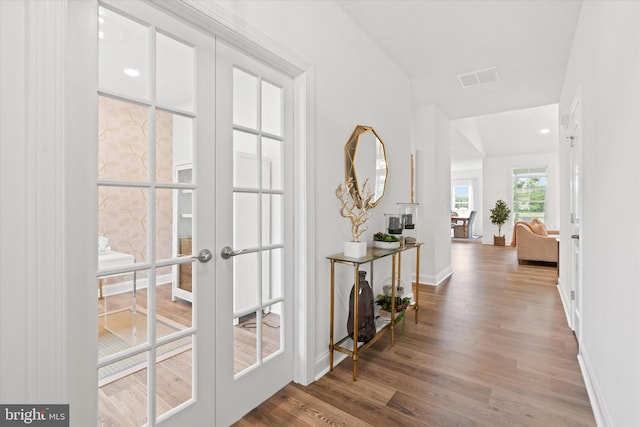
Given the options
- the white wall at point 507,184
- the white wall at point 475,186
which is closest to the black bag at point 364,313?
the white wall at point 507,184

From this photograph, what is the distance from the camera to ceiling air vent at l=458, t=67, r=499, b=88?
3.48 m

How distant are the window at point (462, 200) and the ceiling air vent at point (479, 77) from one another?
9604 mm

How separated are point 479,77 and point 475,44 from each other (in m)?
0.80

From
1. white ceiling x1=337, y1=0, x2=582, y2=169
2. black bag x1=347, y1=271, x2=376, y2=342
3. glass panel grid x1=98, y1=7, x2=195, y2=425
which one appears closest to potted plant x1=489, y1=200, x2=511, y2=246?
white ceiling x1=337, y1=0, x2=582, y2=169

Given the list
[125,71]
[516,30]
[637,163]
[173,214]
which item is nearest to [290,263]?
[173,214]

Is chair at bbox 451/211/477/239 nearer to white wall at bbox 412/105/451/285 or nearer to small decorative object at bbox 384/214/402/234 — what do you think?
white wall at bbox 412/105/451/285

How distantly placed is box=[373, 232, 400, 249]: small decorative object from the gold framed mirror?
281 millimetres

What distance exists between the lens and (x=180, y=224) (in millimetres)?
1492

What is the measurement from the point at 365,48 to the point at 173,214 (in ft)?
7.27

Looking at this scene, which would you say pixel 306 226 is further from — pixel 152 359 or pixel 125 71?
pixel 125 71

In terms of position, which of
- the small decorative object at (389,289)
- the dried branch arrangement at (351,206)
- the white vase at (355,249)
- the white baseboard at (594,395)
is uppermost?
the dried branch arrangement at (351,206)

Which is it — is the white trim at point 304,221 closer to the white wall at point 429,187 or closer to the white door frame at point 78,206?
the white door frame at point 78,206

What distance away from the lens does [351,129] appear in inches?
→ 99.0

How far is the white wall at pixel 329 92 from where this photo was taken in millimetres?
1918
